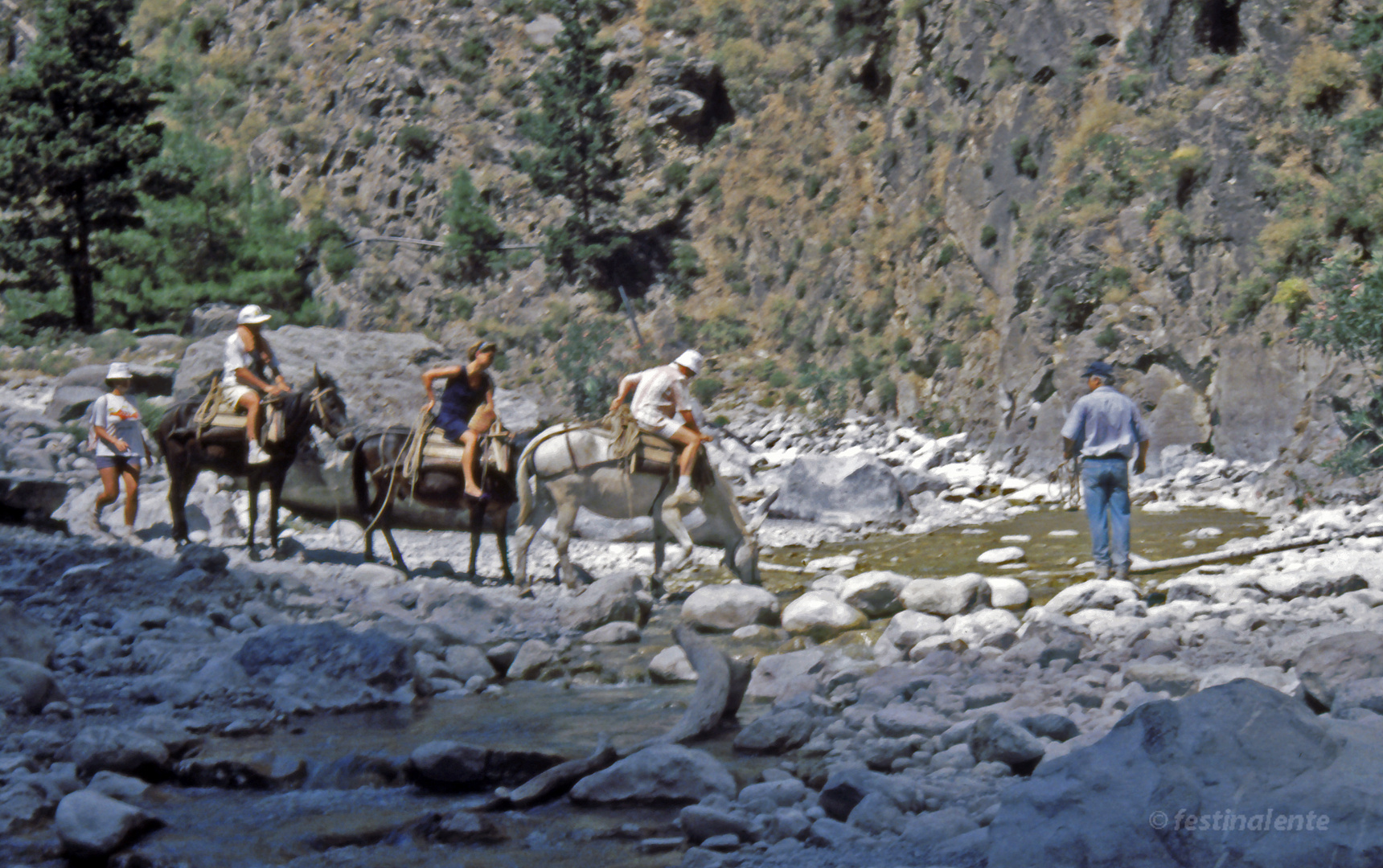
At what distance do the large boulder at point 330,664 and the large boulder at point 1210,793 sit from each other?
14.8ft

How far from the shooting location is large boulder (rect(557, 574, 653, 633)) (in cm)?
890

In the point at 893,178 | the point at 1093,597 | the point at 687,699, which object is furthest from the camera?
the point at 893,178

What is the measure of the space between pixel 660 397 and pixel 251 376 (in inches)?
170

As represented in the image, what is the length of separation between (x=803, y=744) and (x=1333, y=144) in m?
16.6

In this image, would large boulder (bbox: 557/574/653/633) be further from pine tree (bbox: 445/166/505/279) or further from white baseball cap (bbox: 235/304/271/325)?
pine tree (bbox: 445/166/505/279)

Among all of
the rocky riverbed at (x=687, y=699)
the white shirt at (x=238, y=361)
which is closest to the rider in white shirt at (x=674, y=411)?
the rocky riverbed at (x=687, y=699)

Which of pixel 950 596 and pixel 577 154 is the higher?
pixel 577 154

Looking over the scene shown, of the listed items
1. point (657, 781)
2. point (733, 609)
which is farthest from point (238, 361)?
point (657, 781)

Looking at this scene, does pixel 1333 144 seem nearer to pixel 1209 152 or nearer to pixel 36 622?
pixel 1209 152

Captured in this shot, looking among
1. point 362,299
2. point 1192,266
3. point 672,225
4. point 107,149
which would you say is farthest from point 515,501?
point 362,299

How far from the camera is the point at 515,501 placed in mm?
11734

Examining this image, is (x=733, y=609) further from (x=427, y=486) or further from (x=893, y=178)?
(x=893, y=178)

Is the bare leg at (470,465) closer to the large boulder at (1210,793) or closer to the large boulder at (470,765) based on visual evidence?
the large boulder at (470,765)

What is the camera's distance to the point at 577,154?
1398 inches
